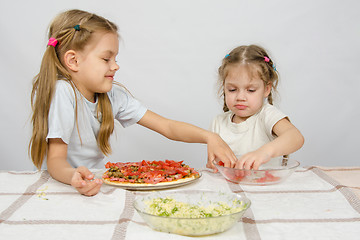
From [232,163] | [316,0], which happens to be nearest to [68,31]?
[232,163]

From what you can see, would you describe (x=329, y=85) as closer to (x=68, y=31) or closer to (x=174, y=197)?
(x=68, y=31)

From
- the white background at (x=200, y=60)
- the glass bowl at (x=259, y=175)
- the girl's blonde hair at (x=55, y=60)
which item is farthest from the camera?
the white background at (x=200, y=60)

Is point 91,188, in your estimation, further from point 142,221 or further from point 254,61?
point 254,61

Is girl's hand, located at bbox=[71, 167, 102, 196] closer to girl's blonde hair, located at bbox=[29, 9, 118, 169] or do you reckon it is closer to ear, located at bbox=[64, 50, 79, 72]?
girl's blonde hair, located at bbox=[29, 9, 118, 169]

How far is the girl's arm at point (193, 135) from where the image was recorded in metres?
1.47

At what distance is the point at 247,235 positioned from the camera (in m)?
0.89

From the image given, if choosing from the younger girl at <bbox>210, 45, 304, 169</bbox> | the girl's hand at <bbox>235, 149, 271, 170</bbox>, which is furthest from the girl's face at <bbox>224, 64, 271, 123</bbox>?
the girl's hand at <bbox>235, 149, 271, 170</bbox>

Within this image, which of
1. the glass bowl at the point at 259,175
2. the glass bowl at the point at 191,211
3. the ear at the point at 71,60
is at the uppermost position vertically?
the ear at the point at 71,60

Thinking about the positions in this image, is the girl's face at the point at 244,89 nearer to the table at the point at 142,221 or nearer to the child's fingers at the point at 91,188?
the table at the point at 142,221

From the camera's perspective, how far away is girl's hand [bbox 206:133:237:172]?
142 centimetres

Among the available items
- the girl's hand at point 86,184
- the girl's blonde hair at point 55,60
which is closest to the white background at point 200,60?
the girl's blonde hair at point 55,60

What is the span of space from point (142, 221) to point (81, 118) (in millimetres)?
806

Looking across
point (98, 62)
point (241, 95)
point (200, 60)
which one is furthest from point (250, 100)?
point (200, 60)

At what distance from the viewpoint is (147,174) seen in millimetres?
1272
